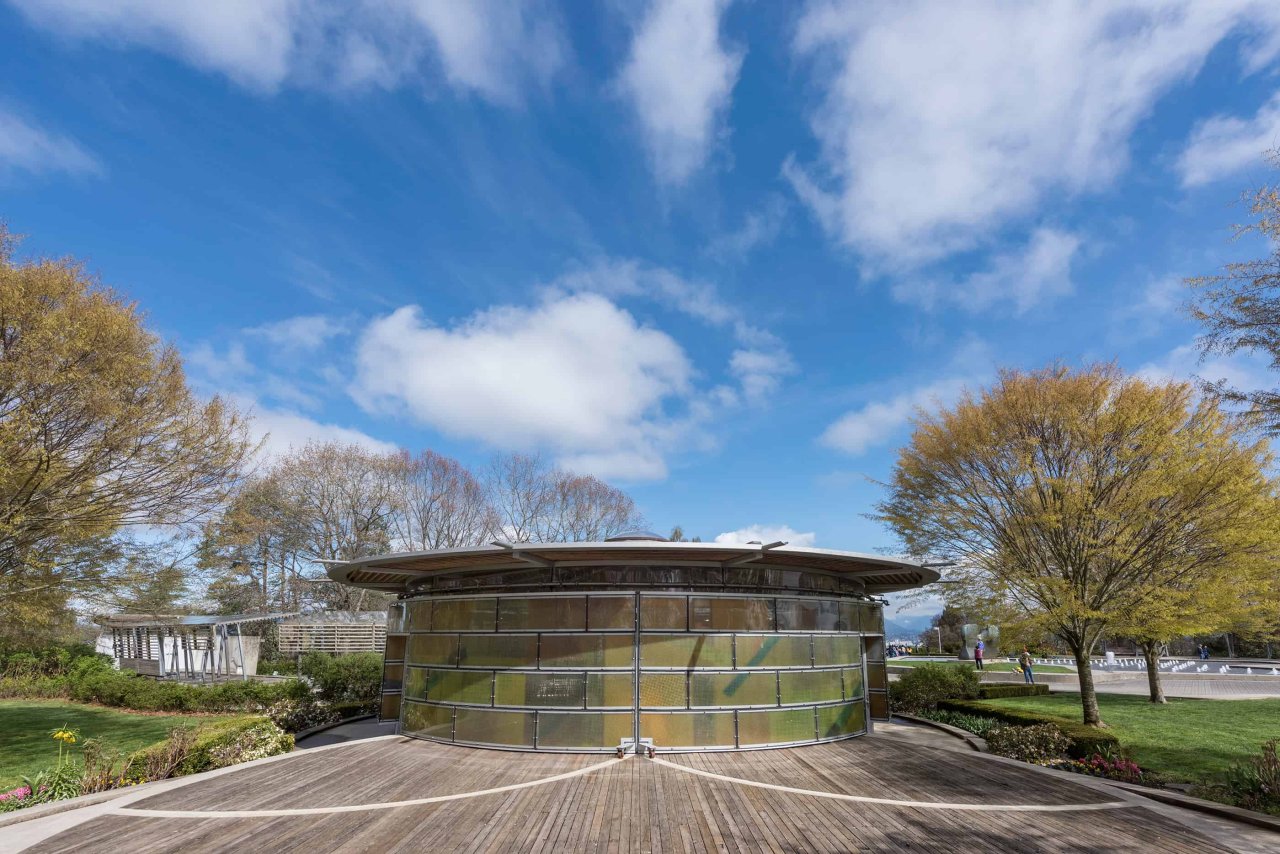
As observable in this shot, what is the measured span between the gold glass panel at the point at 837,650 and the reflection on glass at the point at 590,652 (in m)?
4.10

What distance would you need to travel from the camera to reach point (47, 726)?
20.3m

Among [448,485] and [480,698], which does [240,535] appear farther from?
[448,485]

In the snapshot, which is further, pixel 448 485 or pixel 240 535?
pixel 448 485

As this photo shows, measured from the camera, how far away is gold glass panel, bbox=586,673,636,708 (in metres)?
12.2

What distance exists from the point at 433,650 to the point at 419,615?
1.04 meters

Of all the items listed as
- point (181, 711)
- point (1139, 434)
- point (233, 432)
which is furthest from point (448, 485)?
point (1139, 434)

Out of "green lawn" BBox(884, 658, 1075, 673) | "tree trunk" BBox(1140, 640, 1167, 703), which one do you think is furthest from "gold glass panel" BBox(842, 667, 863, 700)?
"green lawn" BBox(884, 658, 1075, 673)

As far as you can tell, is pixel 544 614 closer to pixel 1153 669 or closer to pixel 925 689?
pixel 925 689

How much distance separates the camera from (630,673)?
12.3 metres

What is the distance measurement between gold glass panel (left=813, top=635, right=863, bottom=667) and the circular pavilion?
4 centimetres

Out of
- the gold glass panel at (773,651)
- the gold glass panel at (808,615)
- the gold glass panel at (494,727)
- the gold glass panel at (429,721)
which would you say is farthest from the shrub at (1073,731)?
the gold glass panel at (429,721)

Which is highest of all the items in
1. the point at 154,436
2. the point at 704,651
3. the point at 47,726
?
the point at 154,436

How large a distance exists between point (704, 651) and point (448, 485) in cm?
3090

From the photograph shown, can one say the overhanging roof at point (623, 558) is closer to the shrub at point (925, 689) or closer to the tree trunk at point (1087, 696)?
the tree trunk at point (1087, 696)
